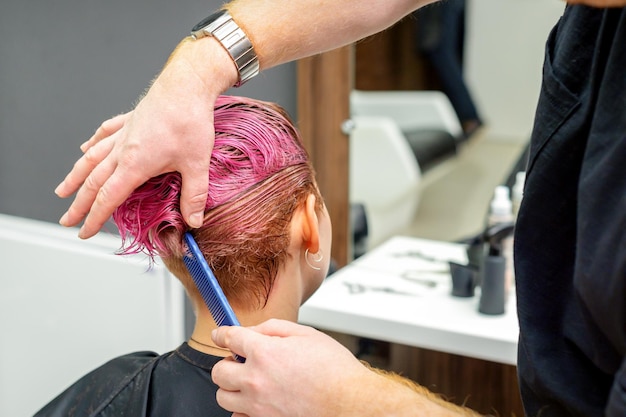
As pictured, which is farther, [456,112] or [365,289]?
[456,112]

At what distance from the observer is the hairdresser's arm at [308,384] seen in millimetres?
815

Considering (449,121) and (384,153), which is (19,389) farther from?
(449,121)

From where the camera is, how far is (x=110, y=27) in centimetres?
215

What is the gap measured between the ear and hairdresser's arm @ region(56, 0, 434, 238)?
7.6 inches

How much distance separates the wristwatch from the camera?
1.01 meters

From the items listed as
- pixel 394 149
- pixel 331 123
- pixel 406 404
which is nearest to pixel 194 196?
pixel 406 404

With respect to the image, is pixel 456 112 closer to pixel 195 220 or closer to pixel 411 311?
pixel 411 311

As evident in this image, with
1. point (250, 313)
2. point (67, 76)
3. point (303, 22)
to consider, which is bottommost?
point (250, 313)

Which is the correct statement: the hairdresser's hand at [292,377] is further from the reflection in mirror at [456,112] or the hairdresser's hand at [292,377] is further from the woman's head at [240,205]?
the reflection in mirror at [456,112]

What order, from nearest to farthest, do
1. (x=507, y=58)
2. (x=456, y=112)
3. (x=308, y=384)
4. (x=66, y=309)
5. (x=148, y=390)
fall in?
(x=308, y=384)
(x=148, y=390)
(x=66, y=309)
(x=507, y=58)
(x=456, y=112)

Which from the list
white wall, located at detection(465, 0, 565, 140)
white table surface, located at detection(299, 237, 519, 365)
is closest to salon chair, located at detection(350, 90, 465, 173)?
white wall, located at detection(465, 0, 565, 140)

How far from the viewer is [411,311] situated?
5.82 feet

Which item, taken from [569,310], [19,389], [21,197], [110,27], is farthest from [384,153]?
[569,310]

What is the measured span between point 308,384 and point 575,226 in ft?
1.17
